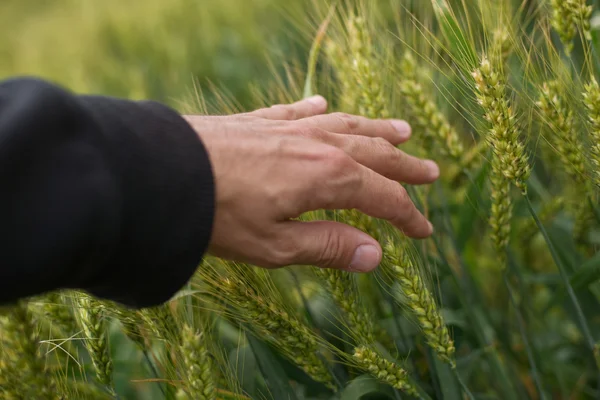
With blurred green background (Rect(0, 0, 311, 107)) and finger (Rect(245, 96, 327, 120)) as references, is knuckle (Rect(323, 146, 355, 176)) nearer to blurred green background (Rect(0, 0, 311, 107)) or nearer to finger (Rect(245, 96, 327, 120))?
finger (Rect(245, 96, 327, 120))

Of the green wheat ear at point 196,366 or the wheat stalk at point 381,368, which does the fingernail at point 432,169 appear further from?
the green wheat ear at point 196,366

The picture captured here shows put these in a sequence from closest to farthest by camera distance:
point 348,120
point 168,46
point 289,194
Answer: point 289,194 < point 348,120 < point 168,46

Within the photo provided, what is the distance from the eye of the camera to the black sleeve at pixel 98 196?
564 millimetres

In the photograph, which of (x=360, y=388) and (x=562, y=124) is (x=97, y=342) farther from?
(x=562, y=124)

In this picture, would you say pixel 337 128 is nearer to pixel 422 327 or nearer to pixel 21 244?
pixel 422 327

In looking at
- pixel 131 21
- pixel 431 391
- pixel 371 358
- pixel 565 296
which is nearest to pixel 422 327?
pixel 371 358

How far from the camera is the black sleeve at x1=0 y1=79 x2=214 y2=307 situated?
56cm

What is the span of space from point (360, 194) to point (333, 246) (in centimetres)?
7

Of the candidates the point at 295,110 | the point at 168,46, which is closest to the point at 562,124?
the point at 295,110

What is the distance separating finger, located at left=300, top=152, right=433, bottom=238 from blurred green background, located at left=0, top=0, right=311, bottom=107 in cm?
126

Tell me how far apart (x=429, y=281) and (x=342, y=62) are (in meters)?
0.41

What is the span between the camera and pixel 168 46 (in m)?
2.44

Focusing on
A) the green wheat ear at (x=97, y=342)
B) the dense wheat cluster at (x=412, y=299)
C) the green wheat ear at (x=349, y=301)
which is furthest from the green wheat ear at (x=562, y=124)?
the green wheat ear at (x=97, y=342)

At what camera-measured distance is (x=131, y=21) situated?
2.68 meters
